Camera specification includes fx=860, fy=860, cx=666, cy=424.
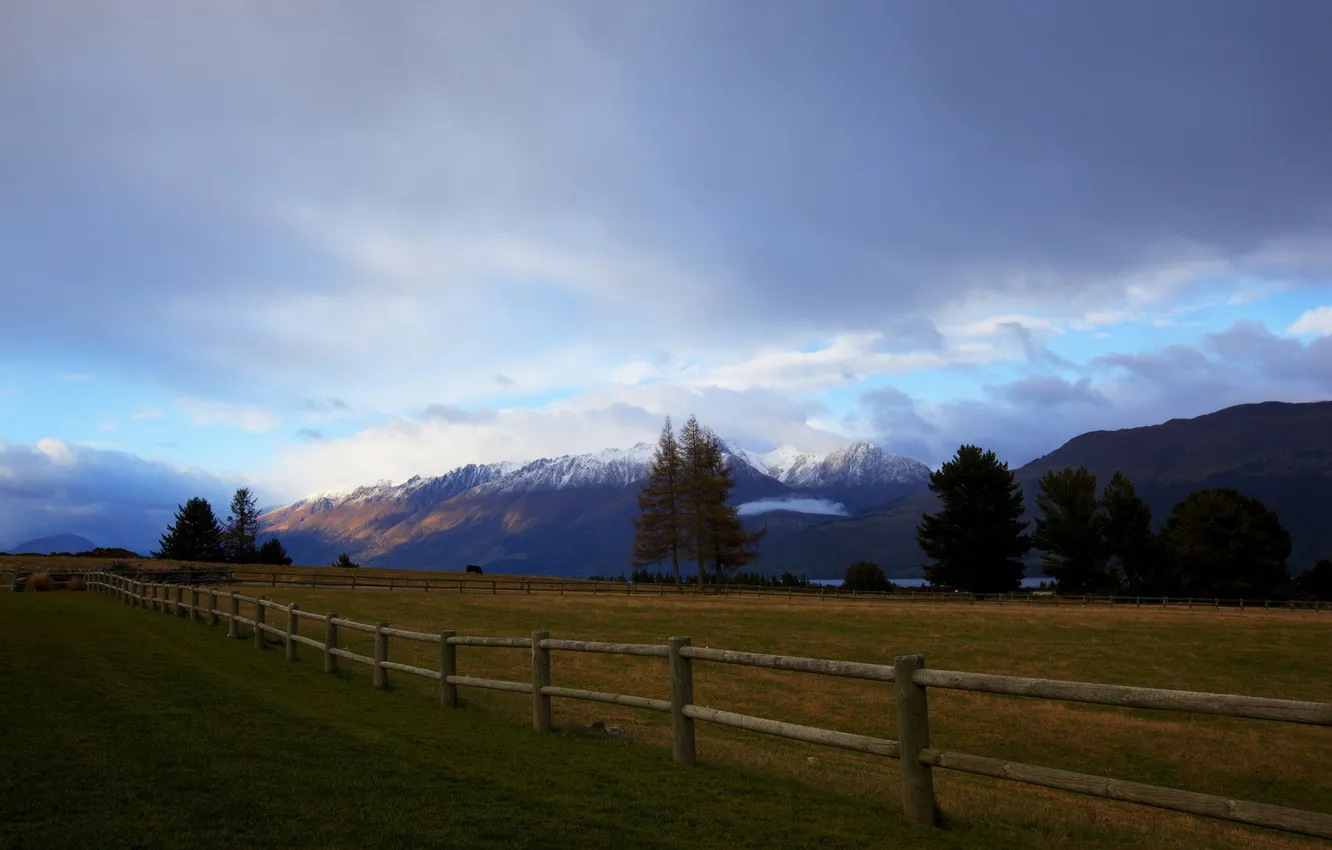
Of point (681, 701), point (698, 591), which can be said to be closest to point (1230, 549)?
point (698, 591)

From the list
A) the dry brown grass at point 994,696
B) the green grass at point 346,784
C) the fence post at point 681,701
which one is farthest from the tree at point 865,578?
the fence post at point 681,701

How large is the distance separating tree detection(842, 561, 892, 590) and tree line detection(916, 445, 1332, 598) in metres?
5.18

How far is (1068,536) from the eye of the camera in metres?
80.4

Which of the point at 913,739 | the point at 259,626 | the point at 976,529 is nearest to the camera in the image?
the point at 913,739

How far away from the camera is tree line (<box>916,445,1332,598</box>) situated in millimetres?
74438

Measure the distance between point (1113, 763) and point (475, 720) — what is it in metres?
11.1

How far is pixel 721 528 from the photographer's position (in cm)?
7119

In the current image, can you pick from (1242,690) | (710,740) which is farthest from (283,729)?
(1242,690)

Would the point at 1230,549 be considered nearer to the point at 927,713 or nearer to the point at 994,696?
the point at 994,696

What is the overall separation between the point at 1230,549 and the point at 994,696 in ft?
224

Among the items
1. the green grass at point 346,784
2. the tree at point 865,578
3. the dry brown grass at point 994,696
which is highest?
the green grass at point 346,784

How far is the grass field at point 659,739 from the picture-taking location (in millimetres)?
7121

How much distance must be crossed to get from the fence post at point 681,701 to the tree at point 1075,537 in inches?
3028

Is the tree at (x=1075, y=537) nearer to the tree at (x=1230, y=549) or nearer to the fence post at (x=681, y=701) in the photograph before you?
the tree at (x=1230, y=549)
